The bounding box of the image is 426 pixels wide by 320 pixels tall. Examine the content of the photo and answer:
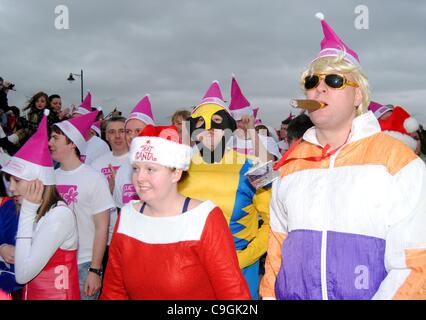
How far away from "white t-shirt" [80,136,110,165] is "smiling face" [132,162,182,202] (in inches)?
152

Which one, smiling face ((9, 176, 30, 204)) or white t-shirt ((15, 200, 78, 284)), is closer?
white t-shirt ((15, 200, 78, 284))

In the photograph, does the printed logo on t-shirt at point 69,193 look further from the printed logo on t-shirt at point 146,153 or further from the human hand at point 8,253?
the printed logo on t-shirt at point 146,153

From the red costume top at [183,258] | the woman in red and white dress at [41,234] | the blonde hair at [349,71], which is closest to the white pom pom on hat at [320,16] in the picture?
the blonde hair at [349,71]

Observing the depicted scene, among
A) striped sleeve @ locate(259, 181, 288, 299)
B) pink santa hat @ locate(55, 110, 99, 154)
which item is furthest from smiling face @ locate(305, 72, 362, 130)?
pink santa hat @ locate(55, 110, 99, 154)

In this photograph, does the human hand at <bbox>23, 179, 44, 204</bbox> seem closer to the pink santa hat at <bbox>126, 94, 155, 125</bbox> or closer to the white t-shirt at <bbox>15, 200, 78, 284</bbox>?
the white t-shirt at <bbox>15, 200, 78, 284</bbox>

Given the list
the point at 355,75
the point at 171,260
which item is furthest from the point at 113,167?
the point at 355,75

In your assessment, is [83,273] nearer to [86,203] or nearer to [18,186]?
[86,203]

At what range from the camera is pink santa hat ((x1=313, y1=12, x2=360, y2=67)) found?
257 centimetres

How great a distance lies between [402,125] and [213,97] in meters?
1.61

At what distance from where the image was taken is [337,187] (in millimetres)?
2273

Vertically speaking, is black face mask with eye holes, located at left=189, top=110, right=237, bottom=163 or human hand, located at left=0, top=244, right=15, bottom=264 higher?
black face mask with eye holes, located at left=189, top=110, right=237, bottom=163

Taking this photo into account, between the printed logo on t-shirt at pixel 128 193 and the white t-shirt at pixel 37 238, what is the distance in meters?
1.43
